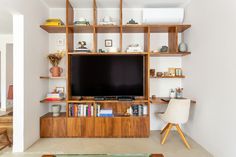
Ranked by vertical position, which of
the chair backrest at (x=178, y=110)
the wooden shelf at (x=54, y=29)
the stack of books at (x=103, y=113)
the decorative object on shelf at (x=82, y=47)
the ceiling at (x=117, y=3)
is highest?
the ceiling at (x=117, y=3)

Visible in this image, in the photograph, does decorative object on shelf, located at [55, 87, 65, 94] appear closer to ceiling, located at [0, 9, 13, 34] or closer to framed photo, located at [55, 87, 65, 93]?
framed photo, located at [55, 87, 65, 93]

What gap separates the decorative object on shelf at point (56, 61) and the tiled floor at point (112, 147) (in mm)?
1232

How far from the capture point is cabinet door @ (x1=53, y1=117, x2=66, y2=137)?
10.5ft

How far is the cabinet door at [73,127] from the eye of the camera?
10.5ft

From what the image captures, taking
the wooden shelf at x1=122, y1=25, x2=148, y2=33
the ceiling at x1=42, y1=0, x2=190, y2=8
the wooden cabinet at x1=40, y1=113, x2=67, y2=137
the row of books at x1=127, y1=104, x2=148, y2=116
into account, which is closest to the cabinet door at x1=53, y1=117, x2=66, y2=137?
the wooden cabinet at x1=40, y1=113, x2=67, y2=137

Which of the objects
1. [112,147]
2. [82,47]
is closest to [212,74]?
[112,147]

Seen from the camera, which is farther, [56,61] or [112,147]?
[56,61]

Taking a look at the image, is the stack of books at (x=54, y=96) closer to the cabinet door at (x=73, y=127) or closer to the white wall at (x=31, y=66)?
the white wall at (x=31, y=66)

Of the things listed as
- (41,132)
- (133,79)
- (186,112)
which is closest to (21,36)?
(41,132)

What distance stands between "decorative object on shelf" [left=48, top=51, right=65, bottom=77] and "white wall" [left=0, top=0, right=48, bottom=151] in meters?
0.14

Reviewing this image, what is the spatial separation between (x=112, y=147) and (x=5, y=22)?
10.7ft

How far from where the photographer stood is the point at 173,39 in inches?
136

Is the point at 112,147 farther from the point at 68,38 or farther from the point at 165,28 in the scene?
the point at 165,28

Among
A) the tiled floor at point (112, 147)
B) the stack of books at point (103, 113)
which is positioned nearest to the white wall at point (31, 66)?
the tiled floor at point (112, 147)
